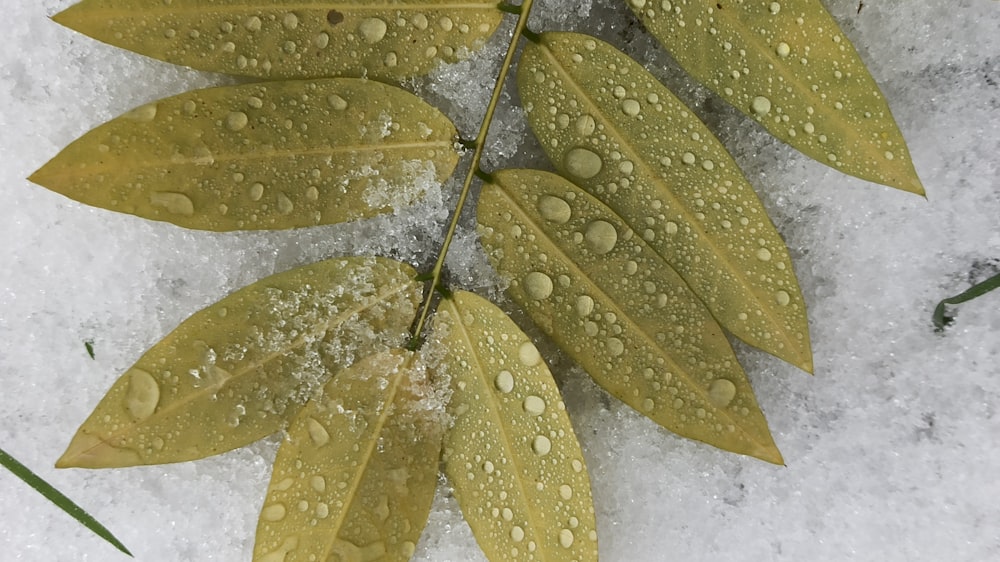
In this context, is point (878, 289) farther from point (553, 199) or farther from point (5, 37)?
point (5, 37)

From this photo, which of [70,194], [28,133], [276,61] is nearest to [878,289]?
[276,61]

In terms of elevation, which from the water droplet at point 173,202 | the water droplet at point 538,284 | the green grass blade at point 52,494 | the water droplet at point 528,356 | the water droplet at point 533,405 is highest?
the water droplet at point 173,202

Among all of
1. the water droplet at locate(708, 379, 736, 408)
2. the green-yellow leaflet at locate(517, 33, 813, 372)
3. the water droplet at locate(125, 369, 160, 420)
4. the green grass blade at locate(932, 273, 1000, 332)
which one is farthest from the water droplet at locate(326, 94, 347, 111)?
the green grass blade at locate(932, 273, 1000, 332)

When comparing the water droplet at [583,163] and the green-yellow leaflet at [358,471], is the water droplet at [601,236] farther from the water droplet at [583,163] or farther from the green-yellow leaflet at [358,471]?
the green-yellow leaflet at [358,471]

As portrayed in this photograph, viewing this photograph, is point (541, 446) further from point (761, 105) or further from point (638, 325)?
point (761, 105)

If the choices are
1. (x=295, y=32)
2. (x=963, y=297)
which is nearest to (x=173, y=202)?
(x=295, y=32)

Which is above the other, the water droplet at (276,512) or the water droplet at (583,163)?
the water droplet at (583,163)

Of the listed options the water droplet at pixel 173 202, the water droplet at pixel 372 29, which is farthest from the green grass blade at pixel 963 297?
the water droplet at pixel 173 202

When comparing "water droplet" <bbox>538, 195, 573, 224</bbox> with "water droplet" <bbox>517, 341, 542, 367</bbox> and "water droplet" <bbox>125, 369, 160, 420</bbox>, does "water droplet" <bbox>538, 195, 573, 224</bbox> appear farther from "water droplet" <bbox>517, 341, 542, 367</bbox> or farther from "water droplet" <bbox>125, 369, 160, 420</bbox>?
"water droplet" <bbox>125, 369, 160, 420</bbox>
